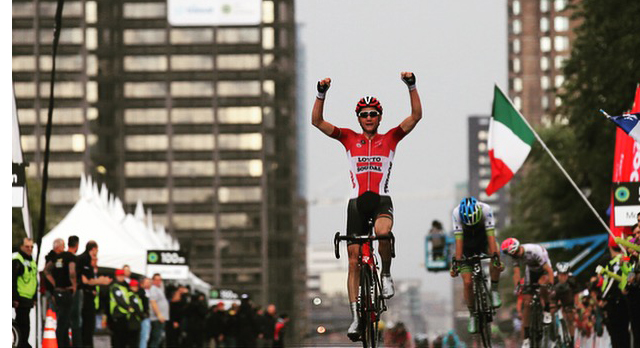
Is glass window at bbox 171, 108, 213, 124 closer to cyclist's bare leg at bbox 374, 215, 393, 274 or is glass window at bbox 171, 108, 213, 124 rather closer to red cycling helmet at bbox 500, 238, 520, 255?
red cycling helmet at bbox 500, 238, 520, 255

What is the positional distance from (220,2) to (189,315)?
146701 millimetres

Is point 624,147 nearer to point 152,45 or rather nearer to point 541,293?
point 541,293

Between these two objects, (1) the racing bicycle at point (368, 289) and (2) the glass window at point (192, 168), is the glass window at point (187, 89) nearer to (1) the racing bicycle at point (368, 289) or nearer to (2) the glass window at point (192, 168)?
(2) the glass window at point (192, 168)

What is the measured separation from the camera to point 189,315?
3131 centimetres

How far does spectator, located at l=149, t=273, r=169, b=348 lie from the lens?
1016 inches

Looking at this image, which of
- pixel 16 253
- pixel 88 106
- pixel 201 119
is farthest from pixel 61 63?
pixel 16 253

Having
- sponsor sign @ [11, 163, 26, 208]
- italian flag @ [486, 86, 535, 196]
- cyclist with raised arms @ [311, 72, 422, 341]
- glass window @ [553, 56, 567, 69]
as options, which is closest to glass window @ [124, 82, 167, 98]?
glass window @ [553, 56, 567, 69]

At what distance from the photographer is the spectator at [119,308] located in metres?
24.1

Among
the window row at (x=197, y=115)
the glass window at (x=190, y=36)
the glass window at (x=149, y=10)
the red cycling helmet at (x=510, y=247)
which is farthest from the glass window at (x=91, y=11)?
the red cycling helmet at (x=510, y=247)

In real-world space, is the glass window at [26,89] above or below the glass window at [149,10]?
below

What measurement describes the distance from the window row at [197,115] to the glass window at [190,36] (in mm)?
9166

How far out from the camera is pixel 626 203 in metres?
22.9

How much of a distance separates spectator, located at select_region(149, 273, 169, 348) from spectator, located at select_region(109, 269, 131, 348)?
3.83 ft
